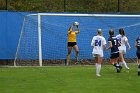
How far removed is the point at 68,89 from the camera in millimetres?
15953

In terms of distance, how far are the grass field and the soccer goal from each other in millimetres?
5716

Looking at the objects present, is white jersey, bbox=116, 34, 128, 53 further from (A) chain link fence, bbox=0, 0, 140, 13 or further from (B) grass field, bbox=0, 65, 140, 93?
(A) chain link fence, bbox=0, 0, 140, 13

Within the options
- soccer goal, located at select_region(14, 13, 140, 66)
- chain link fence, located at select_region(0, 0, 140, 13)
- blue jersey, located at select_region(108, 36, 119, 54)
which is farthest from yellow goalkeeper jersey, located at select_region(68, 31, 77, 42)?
chain link fence, located at select_region(0, 0, 140, 13)

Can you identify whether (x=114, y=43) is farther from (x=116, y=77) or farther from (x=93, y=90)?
(x=93, y=90)

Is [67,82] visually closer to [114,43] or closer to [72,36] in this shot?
[114,43]

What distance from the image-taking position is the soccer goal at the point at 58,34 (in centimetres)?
2772

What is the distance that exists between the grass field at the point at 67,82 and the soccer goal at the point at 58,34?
572 centimetres

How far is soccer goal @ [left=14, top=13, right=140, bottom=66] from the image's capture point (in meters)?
27.7

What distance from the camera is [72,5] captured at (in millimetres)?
35094

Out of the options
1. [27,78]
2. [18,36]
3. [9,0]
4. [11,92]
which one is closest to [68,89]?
[11,92]

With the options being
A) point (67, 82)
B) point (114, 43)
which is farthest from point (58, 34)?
point (67, 82)

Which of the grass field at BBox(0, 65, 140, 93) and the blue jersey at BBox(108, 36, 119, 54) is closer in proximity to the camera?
the grass field at BBox(0, 65, 140, 93)

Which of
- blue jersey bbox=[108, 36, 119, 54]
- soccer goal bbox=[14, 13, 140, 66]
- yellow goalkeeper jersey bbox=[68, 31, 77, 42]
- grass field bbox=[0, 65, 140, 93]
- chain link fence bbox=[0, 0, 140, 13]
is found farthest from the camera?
chain link fence bbox=[0, 0, 140, 13]

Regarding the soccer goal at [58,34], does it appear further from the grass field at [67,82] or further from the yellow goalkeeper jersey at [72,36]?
the grass field at [67,82]
